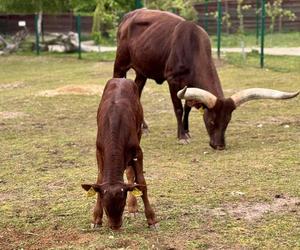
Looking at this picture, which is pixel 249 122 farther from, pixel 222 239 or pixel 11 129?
pixel 222 239

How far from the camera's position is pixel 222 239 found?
4.97 m

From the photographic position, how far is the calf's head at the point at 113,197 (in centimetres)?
461

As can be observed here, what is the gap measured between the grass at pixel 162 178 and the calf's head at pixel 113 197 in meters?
0.27

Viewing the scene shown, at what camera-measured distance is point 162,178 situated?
22.6 ft

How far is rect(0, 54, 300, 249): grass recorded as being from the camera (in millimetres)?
5062

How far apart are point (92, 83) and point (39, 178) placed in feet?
31.0

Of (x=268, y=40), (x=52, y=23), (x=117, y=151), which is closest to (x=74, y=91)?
(x=117, y=151)

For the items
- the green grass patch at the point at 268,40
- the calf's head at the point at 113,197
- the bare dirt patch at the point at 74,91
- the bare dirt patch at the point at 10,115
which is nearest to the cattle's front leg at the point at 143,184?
the calf's head at the point at 113,197

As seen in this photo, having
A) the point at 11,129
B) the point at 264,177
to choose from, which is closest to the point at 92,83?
the point at 11,129

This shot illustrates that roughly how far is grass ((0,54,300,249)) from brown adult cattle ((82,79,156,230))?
30cm

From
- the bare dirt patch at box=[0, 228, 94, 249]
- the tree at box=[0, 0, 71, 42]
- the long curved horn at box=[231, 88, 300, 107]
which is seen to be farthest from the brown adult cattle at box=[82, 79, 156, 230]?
the tree at box=[0, 0, 71, 42]

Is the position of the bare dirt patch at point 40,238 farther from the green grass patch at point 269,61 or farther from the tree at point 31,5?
the tree at point 31,5

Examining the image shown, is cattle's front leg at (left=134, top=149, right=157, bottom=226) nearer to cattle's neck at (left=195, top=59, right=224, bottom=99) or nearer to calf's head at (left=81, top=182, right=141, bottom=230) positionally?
calf's head at (left=81, top=182, right=141, bottom=230)

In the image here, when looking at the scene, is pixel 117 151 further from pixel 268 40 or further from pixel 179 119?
pixel 268 40
